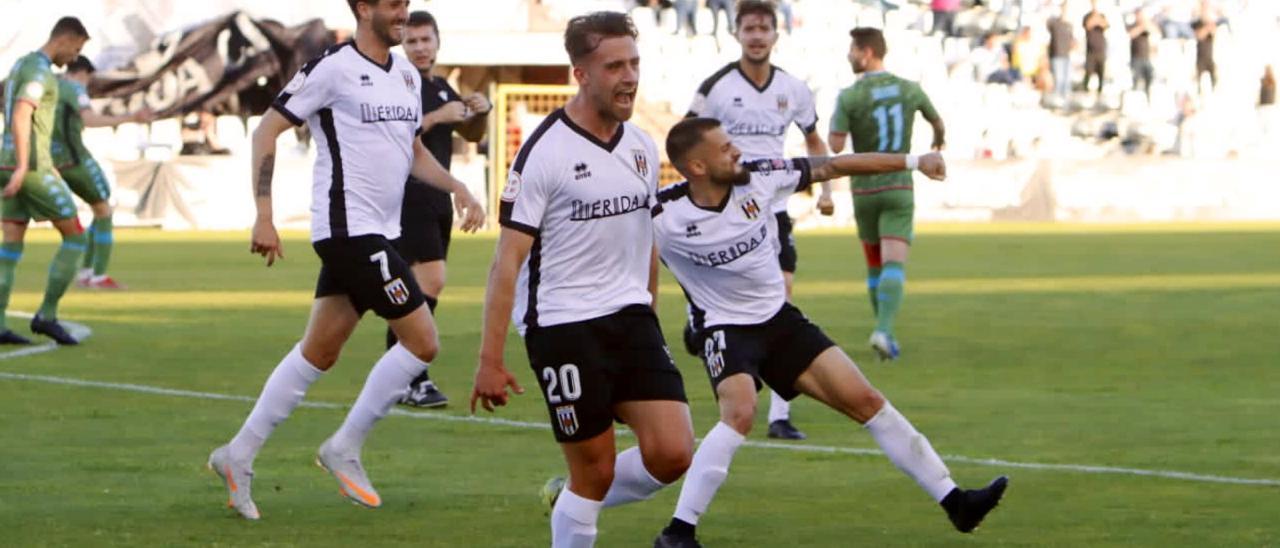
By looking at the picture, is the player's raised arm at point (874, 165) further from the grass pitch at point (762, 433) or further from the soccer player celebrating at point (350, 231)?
the soccer player celebrating at point (350, 231)

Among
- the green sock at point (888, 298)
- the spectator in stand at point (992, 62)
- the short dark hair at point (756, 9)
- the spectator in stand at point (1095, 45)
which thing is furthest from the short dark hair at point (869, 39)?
the spectator in stand at point (1095, 45)

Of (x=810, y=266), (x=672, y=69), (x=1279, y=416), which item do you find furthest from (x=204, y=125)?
(x=1279, y=416)

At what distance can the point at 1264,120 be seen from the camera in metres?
46.4

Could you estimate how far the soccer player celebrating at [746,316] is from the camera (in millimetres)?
8219

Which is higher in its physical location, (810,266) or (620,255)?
(620,255)

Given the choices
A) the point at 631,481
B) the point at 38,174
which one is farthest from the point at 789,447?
the point at 38,174

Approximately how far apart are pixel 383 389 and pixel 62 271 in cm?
759

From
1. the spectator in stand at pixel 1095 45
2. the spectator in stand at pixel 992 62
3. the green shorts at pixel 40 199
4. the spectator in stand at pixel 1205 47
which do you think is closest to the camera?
the green shorts at pixel 40 199

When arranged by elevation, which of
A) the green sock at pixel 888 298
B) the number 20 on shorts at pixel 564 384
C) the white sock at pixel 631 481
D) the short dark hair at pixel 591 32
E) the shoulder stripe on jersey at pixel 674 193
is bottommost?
the green sock at pixel 888 298

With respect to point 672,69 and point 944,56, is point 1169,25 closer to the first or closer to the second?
point 944,56

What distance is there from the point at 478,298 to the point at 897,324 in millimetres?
4979

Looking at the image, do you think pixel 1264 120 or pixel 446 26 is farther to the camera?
pixel 1264 120

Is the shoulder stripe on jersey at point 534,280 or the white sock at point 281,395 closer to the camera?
the shoulder stripe on jersey at point 534,280

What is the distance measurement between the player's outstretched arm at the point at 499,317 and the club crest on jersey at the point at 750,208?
5.74ft
